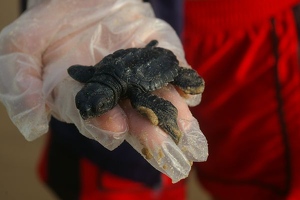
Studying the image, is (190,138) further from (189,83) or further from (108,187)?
(108,187)

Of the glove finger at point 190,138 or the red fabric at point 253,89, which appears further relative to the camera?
the red fabric at point 253,89

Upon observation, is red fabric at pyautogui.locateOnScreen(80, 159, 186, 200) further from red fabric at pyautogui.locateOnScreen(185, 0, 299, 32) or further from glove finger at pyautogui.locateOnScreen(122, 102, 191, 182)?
glove finger at pyautogui.locateOnScreen(122, 102, 191, 182)

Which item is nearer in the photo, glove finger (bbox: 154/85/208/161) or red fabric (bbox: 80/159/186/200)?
glove finger (bbox: 154/85/208/161)

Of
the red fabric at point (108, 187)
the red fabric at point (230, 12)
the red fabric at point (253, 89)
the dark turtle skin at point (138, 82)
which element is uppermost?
the dark turtle skin at point (138, 82)

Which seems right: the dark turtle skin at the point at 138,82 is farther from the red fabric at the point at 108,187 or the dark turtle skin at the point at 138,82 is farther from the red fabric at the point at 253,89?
the red fabric at the point at 108,187

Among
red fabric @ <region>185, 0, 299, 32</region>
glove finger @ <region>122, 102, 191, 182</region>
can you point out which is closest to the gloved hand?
glove finger @ <region>122, 102, 191, 182</region>

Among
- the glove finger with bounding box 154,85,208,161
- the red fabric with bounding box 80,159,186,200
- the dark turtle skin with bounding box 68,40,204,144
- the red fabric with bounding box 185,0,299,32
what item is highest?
the dark turtle skin with bounding box 68,40,204,144

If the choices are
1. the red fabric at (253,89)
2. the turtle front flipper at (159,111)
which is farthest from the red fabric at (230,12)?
the turtle front flipper at (159,111)
